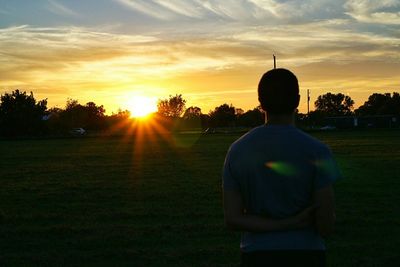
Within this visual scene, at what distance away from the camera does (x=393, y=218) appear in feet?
31.4

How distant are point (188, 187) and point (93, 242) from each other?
6.92 metres

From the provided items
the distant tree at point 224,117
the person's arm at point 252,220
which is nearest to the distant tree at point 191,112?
the distant tree at point 224,117

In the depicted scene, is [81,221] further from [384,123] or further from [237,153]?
[384,123]

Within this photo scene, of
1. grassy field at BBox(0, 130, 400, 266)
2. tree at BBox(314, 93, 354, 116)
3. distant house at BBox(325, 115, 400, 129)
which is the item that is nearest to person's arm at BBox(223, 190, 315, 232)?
grassy field at BBox(0, 130, 400, 266)

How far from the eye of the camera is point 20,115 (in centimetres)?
9075

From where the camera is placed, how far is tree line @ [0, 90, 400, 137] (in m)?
92.1

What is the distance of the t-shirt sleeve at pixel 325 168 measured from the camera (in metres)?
2.53

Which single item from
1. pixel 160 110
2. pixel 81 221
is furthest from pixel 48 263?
pixel 160 110

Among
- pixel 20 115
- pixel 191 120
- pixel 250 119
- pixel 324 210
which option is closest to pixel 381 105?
pixel 250 119

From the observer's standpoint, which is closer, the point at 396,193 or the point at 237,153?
the point at 237,153

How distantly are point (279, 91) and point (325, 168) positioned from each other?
434mm

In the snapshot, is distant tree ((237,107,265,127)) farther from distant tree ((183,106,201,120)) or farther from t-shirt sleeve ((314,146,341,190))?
t-shirt sleeve ((314,146,341,190))

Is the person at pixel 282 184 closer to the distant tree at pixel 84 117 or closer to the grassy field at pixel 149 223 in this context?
the grassy field at pixel 149 223

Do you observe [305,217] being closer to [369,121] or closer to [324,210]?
[324,210]
